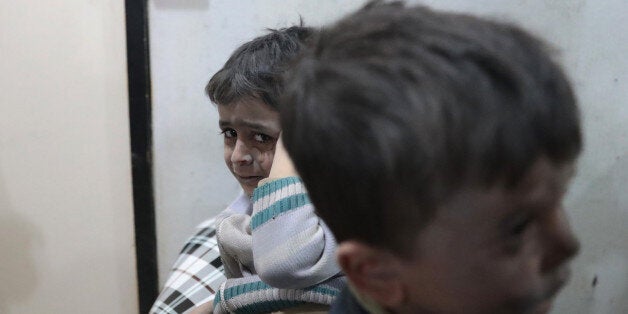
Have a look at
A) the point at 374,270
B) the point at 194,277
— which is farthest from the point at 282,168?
the point at 194,277

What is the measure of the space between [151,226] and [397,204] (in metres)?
1.02

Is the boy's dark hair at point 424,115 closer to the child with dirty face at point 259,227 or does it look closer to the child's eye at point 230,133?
the child with dirty face at point 259,227

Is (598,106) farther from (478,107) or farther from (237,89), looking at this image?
(478,107)

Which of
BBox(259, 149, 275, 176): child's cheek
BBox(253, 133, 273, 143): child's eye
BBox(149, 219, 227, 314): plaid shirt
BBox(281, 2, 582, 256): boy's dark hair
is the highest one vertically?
BBox(281, 2, 582, 256): boy's dark hair

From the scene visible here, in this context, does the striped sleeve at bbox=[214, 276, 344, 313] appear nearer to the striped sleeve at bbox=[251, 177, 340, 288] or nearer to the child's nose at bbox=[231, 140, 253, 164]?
the striped sleeve at bbox=[251, 177, 340, 288]

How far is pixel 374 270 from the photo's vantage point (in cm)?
46

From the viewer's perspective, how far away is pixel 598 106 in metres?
1.10

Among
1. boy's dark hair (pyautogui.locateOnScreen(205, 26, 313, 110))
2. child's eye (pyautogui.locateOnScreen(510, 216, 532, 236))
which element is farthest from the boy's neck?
boy's dark hair (pyautogui.locateOnScreen(205, 26, 313, 110))

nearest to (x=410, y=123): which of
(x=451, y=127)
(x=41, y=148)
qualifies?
(x=451, y=127)

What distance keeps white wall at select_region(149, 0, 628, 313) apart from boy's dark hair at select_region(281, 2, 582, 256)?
26.4 inches

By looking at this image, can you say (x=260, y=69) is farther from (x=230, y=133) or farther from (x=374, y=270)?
(x=374, y=270)

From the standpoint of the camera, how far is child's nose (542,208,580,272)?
42 centimetres

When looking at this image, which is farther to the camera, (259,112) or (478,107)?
(259,112)

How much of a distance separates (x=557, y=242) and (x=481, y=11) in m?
0.68
